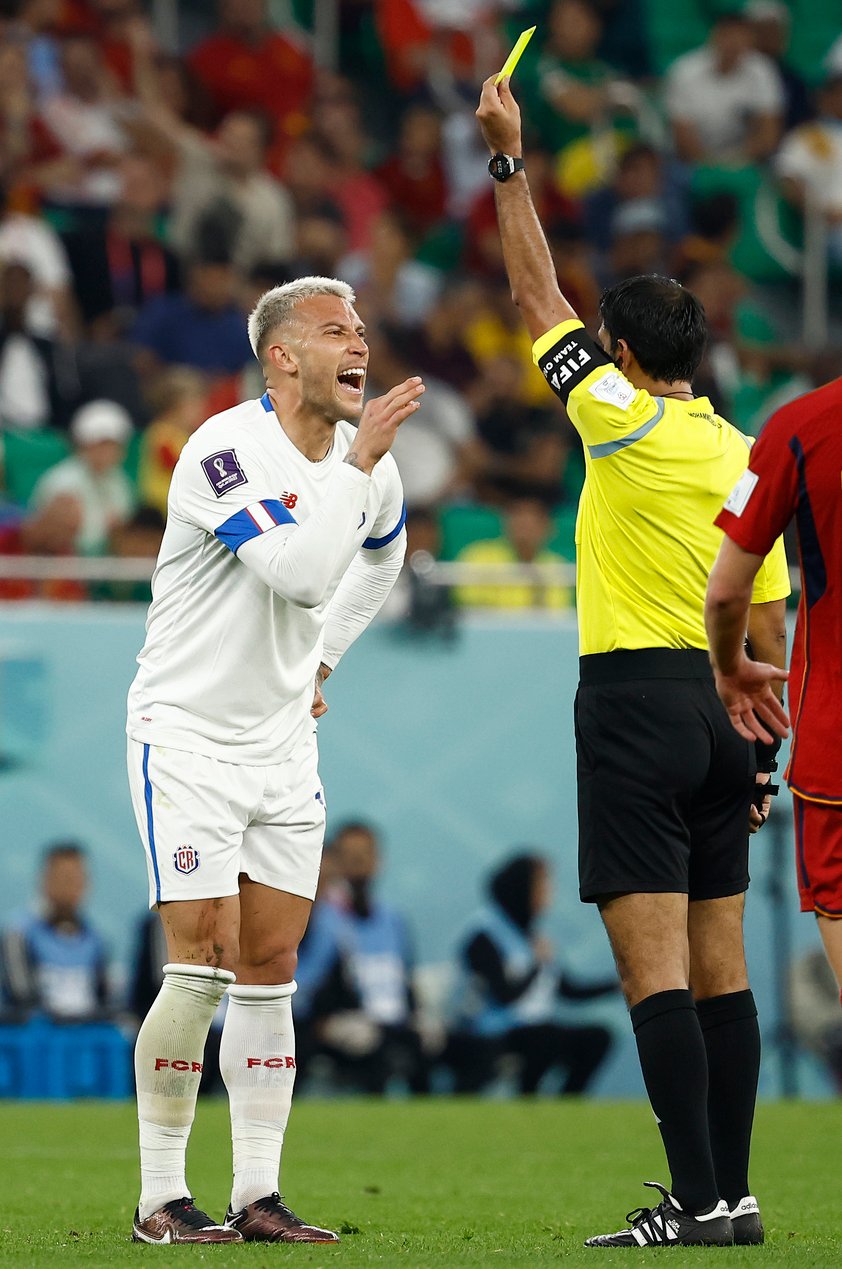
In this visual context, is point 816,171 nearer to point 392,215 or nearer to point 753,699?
point 392,215

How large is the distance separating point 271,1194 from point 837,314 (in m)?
13.7

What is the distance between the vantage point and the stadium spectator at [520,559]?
1264cm

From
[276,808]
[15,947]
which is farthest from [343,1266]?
[15,947]

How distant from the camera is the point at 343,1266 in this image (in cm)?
480

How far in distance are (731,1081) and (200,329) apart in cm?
963

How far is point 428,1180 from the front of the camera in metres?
7.79

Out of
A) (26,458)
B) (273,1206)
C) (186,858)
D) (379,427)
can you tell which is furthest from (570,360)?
(26,458)

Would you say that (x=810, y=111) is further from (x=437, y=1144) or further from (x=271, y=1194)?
(x=271, y=1194)

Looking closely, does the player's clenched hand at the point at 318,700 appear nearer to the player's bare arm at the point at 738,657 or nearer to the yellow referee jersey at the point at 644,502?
the yellow referee jersey at the point at 644,502

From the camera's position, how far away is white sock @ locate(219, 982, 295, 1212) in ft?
18.6

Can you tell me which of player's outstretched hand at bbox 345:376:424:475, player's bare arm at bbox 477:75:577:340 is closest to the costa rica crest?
player's outstretched hand at bbox 345:376:424:475

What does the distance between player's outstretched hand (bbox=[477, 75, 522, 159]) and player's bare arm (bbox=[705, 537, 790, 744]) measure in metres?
1.52

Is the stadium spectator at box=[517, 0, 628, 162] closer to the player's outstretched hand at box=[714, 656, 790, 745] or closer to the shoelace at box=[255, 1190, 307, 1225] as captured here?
the shoelace at box=[255, 1190, 307, 1225]

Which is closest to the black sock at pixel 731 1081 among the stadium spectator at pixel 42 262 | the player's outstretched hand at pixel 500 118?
the player's outstretched hand at pixel 500 118
